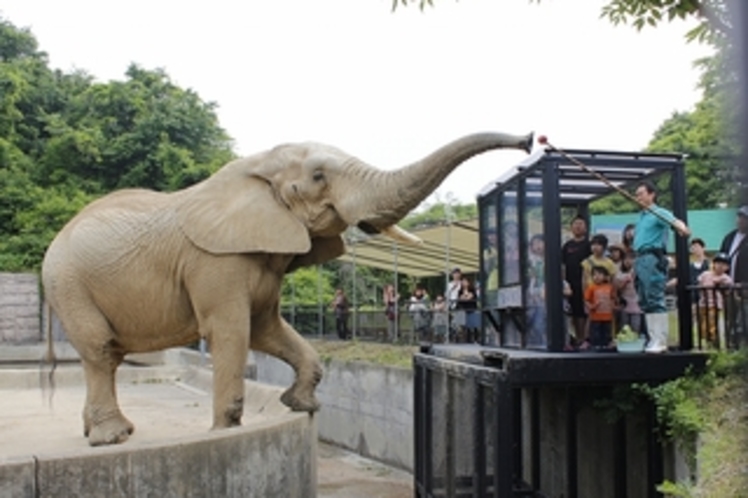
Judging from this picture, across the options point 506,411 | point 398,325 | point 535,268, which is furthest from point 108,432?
point 398,325

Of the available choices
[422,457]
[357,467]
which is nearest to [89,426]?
[422,457]

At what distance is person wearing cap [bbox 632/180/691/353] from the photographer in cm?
632

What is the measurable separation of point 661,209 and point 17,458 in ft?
15.2

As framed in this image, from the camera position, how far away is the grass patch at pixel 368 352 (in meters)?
14.7

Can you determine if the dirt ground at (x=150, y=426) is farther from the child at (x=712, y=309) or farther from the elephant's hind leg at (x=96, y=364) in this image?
the child at (x=712, y=309)

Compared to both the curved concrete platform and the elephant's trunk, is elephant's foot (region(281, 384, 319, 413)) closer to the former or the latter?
the curved concrete platform

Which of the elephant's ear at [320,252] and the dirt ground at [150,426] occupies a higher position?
the elephant's ear at [320,252]

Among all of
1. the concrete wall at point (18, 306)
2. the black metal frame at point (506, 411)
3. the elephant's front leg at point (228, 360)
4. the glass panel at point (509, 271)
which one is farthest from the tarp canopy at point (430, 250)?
the concrete wall at point (18, 306)

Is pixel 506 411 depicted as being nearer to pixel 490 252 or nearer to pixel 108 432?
pixel 490 252

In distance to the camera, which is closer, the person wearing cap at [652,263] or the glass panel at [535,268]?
the person wearing cap at [652,263]

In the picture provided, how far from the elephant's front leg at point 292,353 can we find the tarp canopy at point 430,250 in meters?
7.31

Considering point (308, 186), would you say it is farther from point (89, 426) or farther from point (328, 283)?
point (328, 283)

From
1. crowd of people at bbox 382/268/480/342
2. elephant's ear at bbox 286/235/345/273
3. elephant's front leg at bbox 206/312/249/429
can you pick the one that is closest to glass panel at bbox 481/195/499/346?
elephant's ear at bbox 286/235/345/273

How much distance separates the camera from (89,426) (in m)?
6.64
